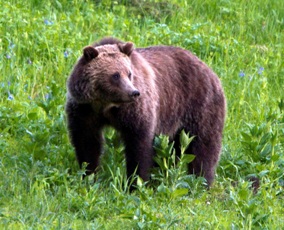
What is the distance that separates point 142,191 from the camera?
5.99 metres

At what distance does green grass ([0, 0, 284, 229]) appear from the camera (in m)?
5.61

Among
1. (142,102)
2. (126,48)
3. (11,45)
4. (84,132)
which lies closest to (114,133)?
(84,132)

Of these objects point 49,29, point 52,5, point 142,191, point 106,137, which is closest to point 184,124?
point 106,137

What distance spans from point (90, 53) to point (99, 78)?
22cm

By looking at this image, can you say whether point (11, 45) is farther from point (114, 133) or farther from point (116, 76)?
point (116, 76)

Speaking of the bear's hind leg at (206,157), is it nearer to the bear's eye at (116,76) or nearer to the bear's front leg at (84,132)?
the bear's front leg at (84,132)

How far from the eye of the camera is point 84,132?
6.53 metres

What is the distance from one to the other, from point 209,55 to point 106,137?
120 inches

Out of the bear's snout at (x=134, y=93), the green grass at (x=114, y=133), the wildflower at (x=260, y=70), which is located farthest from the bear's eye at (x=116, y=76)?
the wildflower at (x=260, y=70)

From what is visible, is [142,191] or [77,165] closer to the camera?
[142,191]

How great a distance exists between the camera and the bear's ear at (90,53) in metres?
6.24

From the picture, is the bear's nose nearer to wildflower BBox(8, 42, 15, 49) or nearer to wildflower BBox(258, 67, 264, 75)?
wildflower BBox(8, 42, 15, 49)

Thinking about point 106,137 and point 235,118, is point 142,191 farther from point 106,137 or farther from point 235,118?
point 235,118

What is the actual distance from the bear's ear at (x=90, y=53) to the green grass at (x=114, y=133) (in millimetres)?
851
